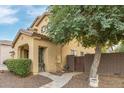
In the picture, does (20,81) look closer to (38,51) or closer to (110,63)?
(38,51)

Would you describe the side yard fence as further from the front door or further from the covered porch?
the front door

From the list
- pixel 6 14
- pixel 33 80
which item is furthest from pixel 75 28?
→ pixel 6 14

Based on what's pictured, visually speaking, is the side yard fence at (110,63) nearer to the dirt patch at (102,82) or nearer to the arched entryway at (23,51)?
the dirt patch at (102,82)

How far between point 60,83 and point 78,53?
12.5 metres

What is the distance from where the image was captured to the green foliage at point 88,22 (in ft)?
54.8

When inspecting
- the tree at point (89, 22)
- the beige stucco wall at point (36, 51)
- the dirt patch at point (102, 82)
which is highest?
the tree at point (89, 22)

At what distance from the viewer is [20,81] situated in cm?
1894

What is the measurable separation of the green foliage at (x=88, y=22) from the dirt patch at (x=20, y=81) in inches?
137

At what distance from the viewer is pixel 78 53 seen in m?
30.8

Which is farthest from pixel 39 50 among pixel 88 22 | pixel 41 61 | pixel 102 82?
pixel 88 22

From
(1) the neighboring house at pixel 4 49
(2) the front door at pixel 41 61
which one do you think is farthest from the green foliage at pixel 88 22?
(1) the neighboring house at pixel 4 49

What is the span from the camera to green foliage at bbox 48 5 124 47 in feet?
54.8

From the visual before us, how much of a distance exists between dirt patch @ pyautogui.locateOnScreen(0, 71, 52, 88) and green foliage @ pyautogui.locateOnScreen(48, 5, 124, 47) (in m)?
3.47
